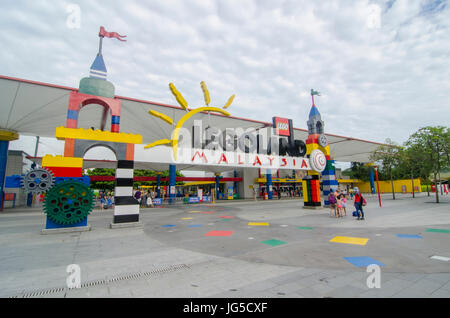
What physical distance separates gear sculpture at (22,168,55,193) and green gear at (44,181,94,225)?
0.24m

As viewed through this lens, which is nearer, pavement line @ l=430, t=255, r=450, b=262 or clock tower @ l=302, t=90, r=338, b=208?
pavement line @ l=430, t=255, r=450, b=262

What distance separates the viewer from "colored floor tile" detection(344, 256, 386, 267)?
395 centimetres

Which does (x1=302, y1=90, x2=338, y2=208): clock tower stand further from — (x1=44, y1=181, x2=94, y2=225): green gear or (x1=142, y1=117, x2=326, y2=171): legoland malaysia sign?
(x1=44, y1=181, x2=94, y2=225): green gear

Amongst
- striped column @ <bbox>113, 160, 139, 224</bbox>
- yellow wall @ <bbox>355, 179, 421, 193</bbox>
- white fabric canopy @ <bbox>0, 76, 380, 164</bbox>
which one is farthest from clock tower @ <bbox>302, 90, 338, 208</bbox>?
yellow wall @ <bbox>355, 179, 421, 193</bbox>

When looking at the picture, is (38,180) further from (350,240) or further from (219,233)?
(350,240)

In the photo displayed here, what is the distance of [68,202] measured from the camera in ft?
26.1

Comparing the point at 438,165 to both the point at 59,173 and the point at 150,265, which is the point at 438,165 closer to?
the point at 150,265

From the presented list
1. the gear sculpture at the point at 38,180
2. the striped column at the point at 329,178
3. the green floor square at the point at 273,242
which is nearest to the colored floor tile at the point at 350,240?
the green floor square at the point at 273,242

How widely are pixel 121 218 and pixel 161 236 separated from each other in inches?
113

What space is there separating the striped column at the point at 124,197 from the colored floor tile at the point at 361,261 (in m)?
8.06

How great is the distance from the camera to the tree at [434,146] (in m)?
17.1

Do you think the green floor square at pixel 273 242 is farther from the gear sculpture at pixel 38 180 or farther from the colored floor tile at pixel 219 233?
the gear sculpture at pixel 38 180

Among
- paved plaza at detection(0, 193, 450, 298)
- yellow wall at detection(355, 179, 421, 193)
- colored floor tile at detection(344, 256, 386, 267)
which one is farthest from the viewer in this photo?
yellow wall at detection(355, 179, 421, 193)

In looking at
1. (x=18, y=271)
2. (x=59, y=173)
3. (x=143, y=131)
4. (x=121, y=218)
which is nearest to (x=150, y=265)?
(x=18, y=271)
